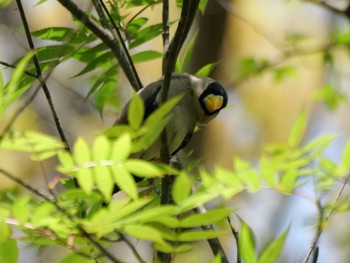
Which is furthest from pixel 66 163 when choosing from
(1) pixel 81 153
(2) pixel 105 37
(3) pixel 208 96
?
(3) pixel 208 96

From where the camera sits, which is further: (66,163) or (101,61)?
(101,61)

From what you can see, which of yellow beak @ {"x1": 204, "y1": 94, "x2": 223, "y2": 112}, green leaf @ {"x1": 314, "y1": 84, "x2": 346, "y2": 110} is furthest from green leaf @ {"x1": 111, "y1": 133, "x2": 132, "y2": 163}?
green leaf @ {"x1": 314, "y1": 84, "x2": 346, "y2": 110}

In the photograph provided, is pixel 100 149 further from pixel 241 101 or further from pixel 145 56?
pixel 241 101

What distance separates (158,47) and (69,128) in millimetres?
541

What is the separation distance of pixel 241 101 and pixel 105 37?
275cm

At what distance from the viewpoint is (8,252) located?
0.66m

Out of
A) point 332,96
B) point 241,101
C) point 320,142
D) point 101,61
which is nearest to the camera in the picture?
point 320,142

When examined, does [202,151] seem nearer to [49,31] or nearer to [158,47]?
[158,47]

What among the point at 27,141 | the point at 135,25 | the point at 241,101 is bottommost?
the point at 241,101

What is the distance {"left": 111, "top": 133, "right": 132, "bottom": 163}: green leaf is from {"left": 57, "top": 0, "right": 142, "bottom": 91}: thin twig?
368 mm

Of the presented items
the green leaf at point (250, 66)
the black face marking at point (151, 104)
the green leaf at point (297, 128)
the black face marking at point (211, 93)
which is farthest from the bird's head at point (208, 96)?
the green leaf at point (250, 66)

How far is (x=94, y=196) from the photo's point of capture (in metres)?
0.71

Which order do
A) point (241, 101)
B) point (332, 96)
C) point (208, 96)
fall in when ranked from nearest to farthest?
point (208, 96)
point (332, 96)
point (241, 101)

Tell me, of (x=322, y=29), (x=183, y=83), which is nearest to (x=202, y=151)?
(x=322, y=29)
